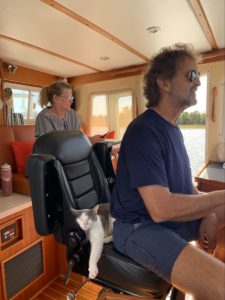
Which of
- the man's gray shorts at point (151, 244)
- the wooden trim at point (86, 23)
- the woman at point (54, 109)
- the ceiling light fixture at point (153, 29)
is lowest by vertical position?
the man's gray shorts at point (151, 244)

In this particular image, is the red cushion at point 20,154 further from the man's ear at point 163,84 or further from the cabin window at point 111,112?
the cabin window at point 111,112

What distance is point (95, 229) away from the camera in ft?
3.07

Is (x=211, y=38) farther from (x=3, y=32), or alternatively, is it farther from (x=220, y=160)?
(x=3, y=32)

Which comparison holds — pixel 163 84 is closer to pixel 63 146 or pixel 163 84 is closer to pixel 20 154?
pixel 63 146

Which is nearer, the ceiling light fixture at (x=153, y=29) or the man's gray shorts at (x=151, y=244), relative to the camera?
the man's gray shorts at (x=151, y=244)

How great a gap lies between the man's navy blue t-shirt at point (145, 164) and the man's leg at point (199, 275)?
0.20 meters

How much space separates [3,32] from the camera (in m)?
1.80

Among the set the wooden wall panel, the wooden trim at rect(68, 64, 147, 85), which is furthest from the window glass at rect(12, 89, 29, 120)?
the wooden wall panel

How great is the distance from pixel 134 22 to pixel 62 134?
3.70ft

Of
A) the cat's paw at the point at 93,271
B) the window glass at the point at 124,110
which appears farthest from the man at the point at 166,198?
the window glass at the point at 124,110

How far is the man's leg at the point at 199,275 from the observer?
671 mm

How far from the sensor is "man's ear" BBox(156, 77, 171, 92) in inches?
39.7

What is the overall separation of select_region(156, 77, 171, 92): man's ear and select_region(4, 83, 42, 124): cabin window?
7.30 feet

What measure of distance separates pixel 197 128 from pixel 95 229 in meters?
2.29
